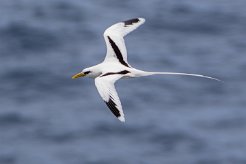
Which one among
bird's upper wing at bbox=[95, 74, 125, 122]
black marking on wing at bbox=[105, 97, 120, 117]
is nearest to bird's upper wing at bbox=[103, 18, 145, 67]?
bird's upper wing at bbox=[95, 74, 125, 122]

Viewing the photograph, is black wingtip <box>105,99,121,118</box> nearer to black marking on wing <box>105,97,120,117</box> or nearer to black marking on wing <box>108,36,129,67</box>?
black marking on wing <box>105,97,120,117</box>

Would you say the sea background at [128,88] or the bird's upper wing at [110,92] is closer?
the bird's upper wing at [110,92]

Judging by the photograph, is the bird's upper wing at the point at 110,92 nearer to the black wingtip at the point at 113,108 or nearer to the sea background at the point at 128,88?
the black wingtip at the point at 113,108

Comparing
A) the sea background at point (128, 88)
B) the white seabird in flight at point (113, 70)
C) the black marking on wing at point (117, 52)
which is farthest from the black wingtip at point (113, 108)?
the sea background at point (128, 88)

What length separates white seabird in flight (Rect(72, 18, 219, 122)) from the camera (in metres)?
26.7

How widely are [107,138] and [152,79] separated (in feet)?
16.5

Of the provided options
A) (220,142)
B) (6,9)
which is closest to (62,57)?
(6,9)

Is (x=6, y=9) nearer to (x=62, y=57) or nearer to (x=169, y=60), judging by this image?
(x=62, y=57)

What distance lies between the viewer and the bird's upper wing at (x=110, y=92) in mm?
26131

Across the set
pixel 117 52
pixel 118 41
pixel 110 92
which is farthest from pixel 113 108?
pixel 118 41

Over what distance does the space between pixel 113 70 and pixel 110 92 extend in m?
Result: 1.59

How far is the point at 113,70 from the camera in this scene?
2836 centimetres

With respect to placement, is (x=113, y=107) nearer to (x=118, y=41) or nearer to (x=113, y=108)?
(x=113, y=108)

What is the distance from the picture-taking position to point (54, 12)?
2037 inches
